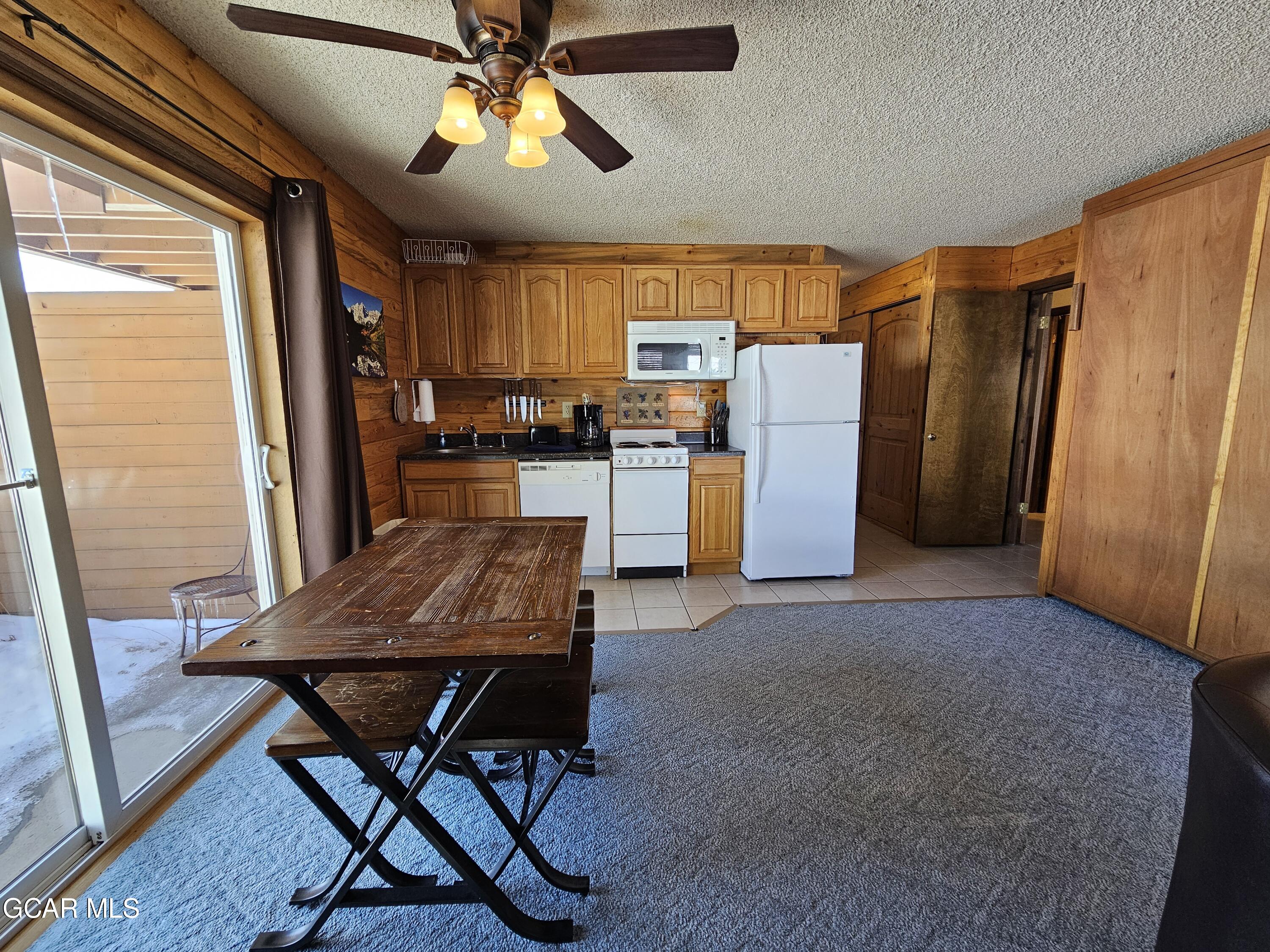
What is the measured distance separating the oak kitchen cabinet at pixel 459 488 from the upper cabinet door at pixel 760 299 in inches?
80.3

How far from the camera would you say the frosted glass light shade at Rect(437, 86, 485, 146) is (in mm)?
1230

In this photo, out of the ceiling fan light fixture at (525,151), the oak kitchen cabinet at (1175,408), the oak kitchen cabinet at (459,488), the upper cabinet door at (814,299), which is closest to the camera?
the ceiling fan light fixture at (525,151)

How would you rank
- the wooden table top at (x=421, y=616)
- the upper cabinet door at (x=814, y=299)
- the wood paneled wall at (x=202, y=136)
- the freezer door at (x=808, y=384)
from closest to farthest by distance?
1. the wooden table top at (x=421, y=616)
2. the wood paneled wall at (x=202, y=136)
3. the freezer door at (x=808, y=384)
4. the upper cabinet door at (x=814, y=299)

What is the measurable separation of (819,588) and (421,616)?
9.26 feet

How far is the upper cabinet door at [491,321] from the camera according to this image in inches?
133

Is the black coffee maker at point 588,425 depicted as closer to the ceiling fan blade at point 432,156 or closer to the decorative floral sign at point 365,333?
the decorative floral sign at point 365,333

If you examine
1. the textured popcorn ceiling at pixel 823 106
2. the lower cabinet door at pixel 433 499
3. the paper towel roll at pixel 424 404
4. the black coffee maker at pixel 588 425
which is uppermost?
the textured popcorn ceiling at pixel 823 106

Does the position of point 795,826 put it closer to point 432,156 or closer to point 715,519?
point 715,519

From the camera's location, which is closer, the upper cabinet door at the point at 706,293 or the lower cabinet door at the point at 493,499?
the lower cabinet door at the point at 493,499

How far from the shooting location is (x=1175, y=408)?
7.59ft

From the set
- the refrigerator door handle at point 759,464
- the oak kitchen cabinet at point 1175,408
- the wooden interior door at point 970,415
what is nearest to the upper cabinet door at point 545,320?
the refrigerator door handle at point 759,464

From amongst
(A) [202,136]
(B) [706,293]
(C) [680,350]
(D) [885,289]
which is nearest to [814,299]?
(B) [706,293]

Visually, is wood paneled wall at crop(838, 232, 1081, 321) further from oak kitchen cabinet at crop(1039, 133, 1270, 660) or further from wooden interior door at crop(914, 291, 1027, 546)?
oak kitchen cabinet at crop(1039, 133, 1270, 660)

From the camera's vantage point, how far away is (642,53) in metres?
1.21
